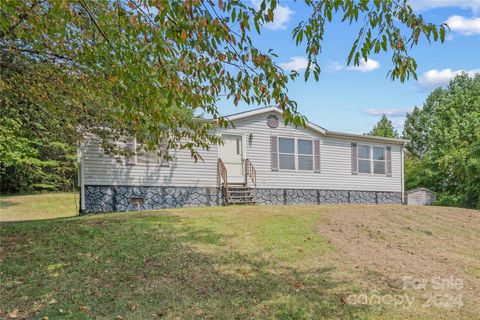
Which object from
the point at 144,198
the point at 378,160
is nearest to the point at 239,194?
the point at 144,198

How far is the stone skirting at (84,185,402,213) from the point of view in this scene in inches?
472

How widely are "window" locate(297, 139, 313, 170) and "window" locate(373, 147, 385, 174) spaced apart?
10.7 feet

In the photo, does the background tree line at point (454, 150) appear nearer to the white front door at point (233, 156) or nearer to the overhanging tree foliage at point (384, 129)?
the overhanging tree foliage at point (384, 129)

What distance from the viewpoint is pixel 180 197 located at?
1320 cm

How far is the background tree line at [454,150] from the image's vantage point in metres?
19.9

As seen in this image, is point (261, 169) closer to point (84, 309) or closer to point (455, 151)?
point (84, 309)

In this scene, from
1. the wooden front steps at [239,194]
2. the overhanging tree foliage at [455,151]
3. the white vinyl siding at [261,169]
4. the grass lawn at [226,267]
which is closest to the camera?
the grass lawn at [226,267]

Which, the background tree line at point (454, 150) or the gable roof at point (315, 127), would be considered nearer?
the gable roof at point (315, 127)

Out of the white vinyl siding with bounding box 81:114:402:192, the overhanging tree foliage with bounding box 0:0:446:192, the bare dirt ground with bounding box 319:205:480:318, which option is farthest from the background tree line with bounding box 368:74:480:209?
the overhanging tree foliage with bounding box 0:0:446:192

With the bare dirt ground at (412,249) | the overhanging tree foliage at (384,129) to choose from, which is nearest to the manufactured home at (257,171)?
the bare dirt ground at (412,249)

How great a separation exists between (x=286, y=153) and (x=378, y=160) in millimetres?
4594

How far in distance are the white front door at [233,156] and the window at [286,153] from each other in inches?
61.2

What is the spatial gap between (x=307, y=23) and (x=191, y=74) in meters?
1.32

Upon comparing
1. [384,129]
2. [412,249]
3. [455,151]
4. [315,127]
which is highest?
[384,129]
